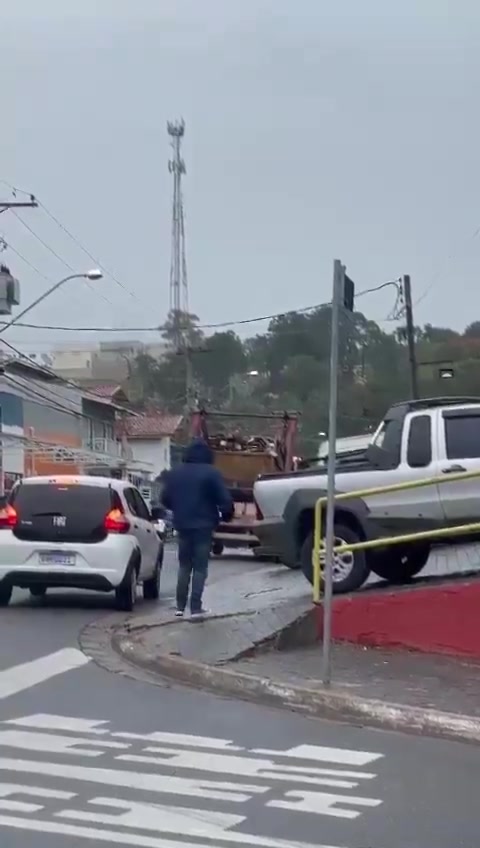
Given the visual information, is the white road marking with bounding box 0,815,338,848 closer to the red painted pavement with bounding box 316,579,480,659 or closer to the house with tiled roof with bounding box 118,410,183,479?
the red painted pavement with bounding box 316,579,480,659

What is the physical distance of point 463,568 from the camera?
14.9 metres

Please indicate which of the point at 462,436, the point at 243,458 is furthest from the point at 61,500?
the point at 243,458

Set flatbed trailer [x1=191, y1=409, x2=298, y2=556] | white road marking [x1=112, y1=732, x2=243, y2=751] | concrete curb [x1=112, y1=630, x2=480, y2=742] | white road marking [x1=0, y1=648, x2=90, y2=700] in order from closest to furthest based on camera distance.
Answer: white road marking [x1=112, y1=732, x2=243, y2=751] < concrete curb [x1=112, y1=630, x2=480, y2=742] < white road marking [x1=0, y1=648, x2=90, y2=700] < flatbed trailer [x1=191, y1=409, x2=298, y2=556]

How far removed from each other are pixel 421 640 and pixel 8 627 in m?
4.49

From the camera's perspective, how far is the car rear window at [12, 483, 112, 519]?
15.9 m

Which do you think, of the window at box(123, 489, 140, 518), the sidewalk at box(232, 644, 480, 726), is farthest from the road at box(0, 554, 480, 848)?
the window at box(123, 489, 140, 518)

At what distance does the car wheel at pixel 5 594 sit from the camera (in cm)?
1582

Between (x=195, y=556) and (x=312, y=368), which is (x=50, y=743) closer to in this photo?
(x=195, y=556)

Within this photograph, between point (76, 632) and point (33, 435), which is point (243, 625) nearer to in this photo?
point (76, 632)

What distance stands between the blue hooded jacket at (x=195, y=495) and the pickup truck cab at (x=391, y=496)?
113 cm

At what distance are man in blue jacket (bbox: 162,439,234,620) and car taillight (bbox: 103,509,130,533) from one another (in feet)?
6.63

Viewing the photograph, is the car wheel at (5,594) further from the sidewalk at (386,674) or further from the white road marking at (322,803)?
the white road marking at (322,803)

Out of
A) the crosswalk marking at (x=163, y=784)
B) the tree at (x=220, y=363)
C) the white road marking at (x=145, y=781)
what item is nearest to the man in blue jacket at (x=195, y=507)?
the crosswalk marking at (x=163, y=784)

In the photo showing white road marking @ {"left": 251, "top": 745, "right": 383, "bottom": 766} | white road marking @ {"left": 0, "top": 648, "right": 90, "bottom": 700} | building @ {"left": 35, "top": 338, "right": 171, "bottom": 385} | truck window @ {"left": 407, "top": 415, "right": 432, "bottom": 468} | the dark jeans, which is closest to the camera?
white road marking @ {"left": 251, "top": 745, "right": 383, "bottom": 766}
